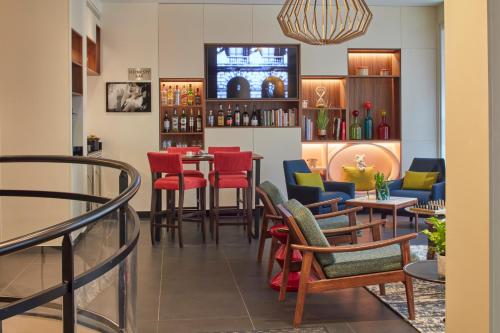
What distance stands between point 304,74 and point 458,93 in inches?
281

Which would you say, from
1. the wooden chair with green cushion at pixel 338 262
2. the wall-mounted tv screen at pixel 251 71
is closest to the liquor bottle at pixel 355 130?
the wall-mounted tv screen at pixel 251 71

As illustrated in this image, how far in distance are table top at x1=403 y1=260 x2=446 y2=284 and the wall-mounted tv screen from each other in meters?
6.41

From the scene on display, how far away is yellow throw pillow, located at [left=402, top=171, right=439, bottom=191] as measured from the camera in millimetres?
8945

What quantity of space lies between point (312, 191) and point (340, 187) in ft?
2.72

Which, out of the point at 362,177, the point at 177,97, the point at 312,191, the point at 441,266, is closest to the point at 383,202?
the point at 312,191

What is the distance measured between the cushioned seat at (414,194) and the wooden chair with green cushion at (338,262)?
425cm

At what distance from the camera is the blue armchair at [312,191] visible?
26.3ft

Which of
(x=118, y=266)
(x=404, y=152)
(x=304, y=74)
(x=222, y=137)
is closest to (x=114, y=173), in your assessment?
(x=222, y=137)

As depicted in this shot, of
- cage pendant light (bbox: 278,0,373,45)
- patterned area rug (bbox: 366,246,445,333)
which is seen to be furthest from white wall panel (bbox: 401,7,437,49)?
patterned area rug (bbox: 366,246,445,333)

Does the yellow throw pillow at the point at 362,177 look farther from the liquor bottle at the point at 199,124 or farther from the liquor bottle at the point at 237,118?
the liquor bottle at the point at 199,124

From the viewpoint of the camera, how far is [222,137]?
386 inches

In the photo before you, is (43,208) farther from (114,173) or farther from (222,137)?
(222,137)

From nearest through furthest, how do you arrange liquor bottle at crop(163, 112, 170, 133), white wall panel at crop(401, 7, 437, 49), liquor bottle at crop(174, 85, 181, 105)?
1. liquor bottle at crop(163, 112, 170, 133)
2. liquor bottle at crop(174, 85, 181, 105)
3. white wall panel at crop(401, 7, 437, 49)

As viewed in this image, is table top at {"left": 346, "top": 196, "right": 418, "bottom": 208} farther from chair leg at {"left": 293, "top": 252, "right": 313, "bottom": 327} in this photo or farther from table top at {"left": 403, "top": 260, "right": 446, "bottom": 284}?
table top at {"left": 403, "top": 260, "right": 446, "bottom": 284}
